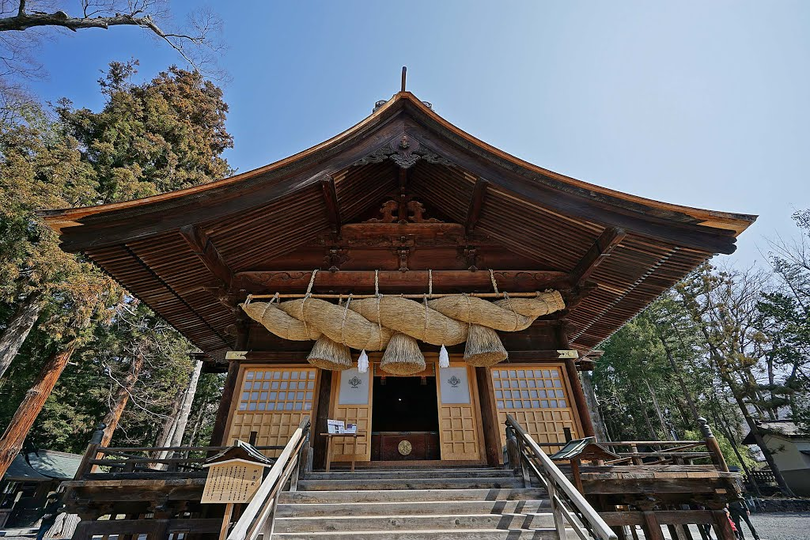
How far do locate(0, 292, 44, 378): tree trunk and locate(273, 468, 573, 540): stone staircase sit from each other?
1287cm

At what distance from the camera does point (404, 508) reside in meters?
4.09

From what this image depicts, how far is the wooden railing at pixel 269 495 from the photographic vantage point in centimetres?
290

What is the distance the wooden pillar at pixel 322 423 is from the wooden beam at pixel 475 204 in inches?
143

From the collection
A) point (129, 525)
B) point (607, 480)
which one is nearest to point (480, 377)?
point (607, 480)

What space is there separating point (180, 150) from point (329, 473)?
18.9m

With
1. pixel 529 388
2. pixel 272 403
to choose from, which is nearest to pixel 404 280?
pixel 529 388

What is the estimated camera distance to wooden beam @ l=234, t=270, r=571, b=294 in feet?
23.0

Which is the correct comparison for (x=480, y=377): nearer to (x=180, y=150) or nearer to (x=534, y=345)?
(x=534, y=345)

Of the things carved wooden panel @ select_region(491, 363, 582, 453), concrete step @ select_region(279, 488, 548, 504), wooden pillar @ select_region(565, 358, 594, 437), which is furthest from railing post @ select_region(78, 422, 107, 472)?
wooden pillar @ select_region(565, 358, 594, 437)

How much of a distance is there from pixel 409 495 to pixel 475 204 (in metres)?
4.52

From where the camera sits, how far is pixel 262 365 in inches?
267

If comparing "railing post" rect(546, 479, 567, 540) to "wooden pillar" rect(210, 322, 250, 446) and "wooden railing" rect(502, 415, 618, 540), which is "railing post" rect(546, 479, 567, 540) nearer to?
"wooden railing" rect(502, 415, 618, 540)

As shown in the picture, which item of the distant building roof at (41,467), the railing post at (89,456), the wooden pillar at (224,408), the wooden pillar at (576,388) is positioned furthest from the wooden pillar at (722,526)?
the distant building roof at (41,467)

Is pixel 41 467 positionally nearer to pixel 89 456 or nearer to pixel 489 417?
pixel 89 456
